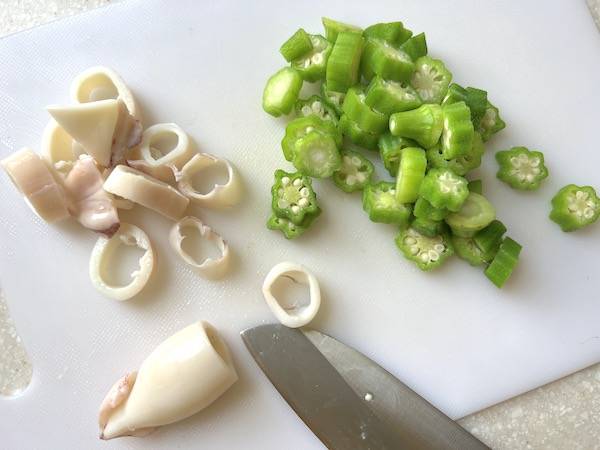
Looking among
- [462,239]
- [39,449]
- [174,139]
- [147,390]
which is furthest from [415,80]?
[39,449]

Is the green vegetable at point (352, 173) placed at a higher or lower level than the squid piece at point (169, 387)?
higher

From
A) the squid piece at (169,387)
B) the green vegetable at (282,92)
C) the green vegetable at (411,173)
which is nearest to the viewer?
the squid piece at (169,387)

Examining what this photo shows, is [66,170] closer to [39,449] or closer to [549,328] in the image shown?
[39,449]

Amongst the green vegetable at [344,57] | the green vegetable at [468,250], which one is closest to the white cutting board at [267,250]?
the green vegetable at [468,250]

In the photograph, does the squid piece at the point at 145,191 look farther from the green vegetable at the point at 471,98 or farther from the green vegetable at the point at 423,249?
the green vegetable at the point at 471,98

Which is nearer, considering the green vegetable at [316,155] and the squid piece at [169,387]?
the squid piece at [169,387]

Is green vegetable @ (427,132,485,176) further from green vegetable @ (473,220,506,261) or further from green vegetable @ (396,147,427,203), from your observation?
green vegetable @ (473,220,506,261)

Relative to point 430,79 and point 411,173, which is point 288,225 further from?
point 430,79

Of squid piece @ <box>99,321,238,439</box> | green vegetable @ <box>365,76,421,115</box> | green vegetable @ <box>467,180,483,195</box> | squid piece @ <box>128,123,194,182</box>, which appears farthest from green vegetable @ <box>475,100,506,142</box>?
squid piece @ <box>99,321,238,439</box>
